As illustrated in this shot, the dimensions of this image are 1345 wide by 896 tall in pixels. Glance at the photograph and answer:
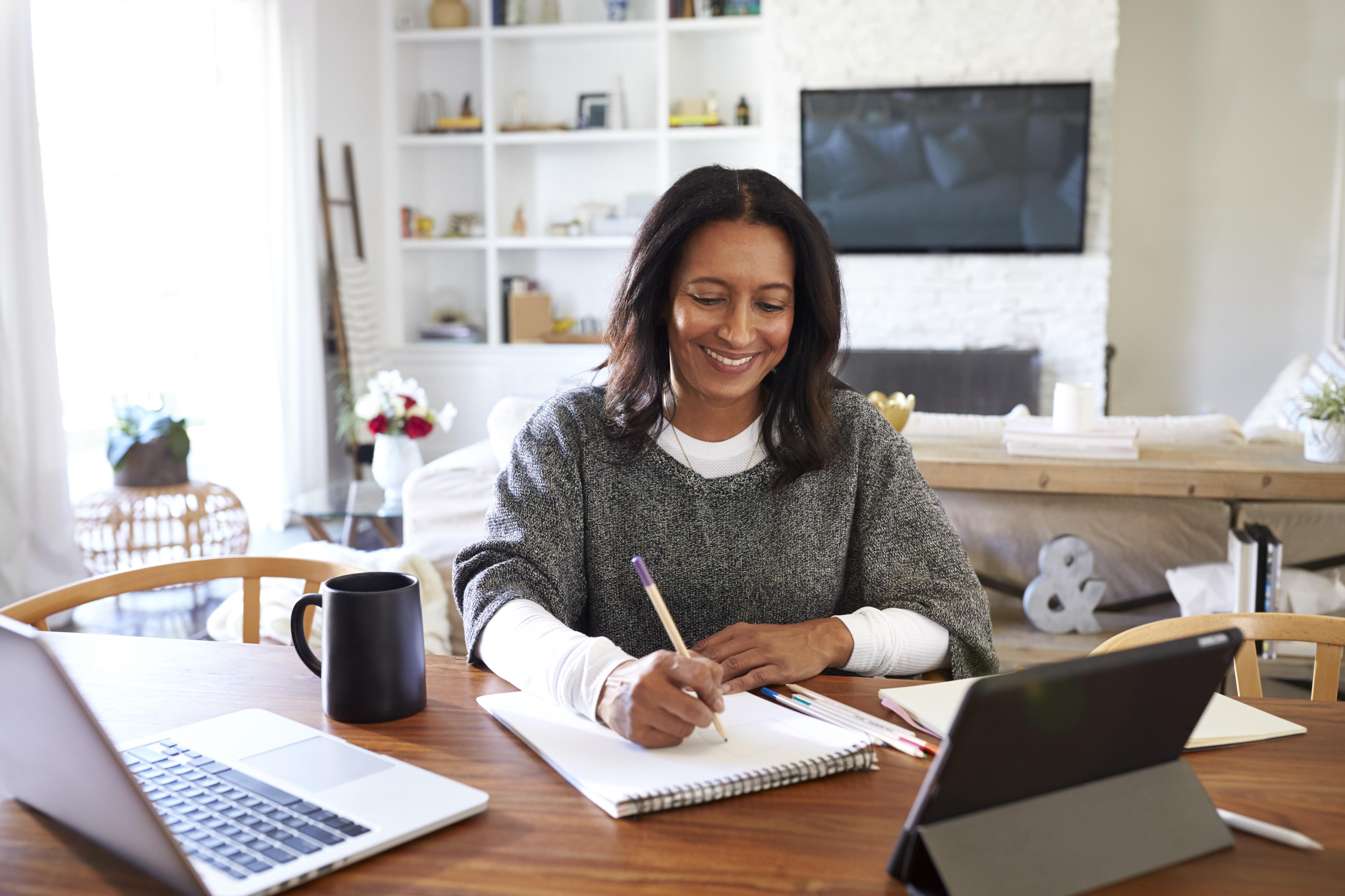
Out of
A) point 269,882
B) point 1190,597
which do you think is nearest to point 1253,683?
point 269,882

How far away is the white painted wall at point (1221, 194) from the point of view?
5.24 m

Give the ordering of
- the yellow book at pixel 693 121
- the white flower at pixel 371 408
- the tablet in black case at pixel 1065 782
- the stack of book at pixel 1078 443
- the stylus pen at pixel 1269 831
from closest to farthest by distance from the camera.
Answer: the tablet in black case at pixel 1065 782, the stylus pen at pixel 1269 831, the stack of book at pixel 1078 443, the white flower at pixel 371 408, the yellow book at pixel 693 121

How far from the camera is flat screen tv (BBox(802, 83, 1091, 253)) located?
16.5ft

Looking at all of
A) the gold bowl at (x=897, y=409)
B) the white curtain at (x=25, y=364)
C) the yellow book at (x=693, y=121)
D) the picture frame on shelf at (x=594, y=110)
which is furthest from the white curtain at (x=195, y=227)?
the gold bowl at (x=897, y=409)

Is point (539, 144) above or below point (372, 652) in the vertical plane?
above

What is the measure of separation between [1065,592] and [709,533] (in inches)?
54.5

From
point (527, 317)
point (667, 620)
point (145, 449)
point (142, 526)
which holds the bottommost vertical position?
point (142, 526)

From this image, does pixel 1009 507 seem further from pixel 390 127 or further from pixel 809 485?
pixel 390 127

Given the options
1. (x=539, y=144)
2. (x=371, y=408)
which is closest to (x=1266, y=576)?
(x=371, y=408)

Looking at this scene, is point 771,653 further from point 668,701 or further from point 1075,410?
point 1075,410

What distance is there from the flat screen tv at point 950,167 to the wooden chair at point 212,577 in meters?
3.96

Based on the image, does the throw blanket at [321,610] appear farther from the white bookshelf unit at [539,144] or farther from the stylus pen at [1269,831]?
the white bookshelf unit at [539,144]

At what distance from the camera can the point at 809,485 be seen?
4.02 ft

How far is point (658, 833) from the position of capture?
27.4 inches
